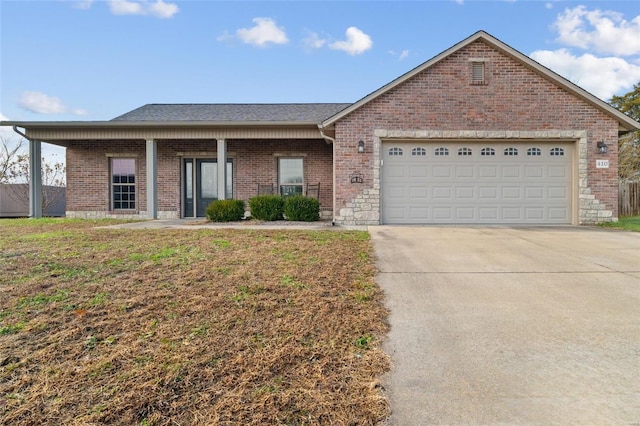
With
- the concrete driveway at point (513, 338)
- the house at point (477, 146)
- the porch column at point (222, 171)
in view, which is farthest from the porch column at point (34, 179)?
the concrete driveway at point (513, 338)

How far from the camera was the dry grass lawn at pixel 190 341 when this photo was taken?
1.97 metres

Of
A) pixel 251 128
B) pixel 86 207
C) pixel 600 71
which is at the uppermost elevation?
pixel 600 71

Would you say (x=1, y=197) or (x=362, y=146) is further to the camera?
(x=1, y=197)

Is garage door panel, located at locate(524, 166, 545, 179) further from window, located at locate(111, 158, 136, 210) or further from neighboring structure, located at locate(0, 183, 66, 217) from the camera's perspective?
neighboring structure, located at locate(0, 183, 66, 217)

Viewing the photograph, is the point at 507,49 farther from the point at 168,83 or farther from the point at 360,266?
the point at 168,83

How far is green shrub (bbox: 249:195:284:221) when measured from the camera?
11.1 m

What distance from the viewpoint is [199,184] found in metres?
14.2

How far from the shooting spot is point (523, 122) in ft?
34.2

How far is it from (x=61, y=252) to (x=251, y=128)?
7302 millimetres

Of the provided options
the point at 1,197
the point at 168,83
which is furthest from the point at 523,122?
the point at 1,197

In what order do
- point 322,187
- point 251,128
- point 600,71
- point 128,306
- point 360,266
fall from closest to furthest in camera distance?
point 128,306 → point 360,266 → point 251,128 → point 322,187 → point 600,71

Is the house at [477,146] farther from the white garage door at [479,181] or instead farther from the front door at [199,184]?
the front door at [199,184]

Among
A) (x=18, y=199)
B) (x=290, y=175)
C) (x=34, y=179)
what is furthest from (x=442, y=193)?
(x=18, y=199)

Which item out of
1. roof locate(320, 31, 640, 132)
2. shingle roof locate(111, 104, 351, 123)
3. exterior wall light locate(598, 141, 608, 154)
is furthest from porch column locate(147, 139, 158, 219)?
exterior wall light locate(598, 141, 608, 154)
